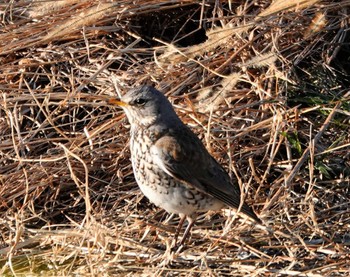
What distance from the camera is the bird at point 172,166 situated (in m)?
5.15

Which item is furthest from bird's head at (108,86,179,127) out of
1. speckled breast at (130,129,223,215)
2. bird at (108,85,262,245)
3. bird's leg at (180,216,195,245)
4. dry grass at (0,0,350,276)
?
bird's leg at (180,216,195,245)

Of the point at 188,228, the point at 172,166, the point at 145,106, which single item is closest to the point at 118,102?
the point at 145,106

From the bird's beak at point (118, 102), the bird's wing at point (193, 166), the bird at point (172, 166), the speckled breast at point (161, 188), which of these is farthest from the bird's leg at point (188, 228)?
the bird's beak at point (118, 102)

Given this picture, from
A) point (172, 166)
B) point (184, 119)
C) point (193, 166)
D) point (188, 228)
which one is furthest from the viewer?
point (184, 119)

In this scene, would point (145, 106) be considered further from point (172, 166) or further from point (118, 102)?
point (172, 166)

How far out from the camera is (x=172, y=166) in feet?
16.9

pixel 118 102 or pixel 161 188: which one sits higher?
pixel 118 102

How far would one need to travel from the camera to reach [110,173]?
605cm

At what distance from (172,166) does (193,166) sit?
0.55 feet

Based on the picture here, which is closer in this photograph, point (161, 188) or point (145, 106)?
point (161, 188)

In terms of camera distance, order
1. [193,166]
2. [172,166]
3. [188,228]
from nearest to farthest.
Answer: [172,166] < [193,166] < [188,228]

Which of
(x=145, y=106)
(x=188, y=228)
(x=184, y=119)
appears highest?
(x=145, y=106)

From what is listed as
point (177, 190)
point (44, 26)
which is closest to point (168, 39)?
point (44, 26)

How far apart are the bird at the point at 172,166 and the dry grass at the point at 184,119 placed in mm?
169
